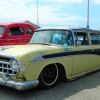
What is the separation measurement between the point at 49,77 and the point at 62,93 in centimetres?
56

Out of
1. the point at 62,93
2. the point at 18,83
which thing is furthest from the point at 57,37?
the point at 18,83

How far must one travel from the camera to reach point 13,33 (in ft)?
30.5

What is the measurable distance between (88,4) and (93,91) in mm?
20529

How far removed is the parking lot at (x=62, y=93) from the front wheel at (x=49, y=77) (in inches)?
5.3

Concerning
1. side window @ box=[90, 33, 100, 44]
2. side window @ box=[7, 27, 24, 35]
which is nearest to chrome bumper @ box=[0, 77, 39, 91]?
side window @ box=[90, 33, 100, 44]

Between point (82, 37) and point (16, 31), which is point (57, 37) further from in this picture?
point (16, 31)

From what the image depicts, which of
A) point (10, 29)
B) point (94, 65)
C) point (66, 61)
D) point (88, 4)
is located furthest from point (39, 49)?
point (88, 4)

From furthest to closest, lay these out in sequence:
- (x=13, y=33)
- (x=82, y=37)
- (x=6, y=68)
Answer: (x=13, y=33), (x=82, y=37), (x=6, y=68)

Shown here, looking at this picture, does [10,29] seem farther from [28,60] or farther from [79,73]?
[28,60]

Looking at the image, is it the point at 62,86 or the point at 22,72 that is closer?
the point at 22,72

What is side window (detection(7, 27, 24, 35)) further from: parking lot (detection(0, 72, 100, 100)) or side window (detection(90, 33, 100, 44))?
parking lot (detection(0, 72, 100, 100))

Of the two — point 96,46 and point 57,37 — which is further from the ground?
point 57,37

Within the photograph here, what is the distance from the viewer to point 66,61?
5.43m

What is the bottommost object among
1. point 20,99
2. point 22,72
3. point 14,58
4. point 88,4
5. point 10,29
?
point 20,99
